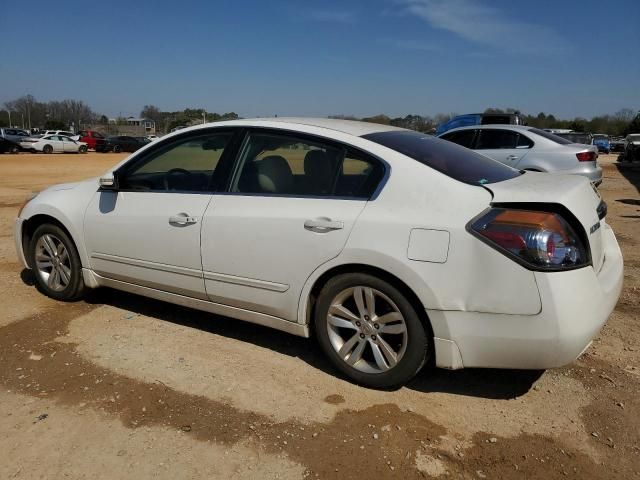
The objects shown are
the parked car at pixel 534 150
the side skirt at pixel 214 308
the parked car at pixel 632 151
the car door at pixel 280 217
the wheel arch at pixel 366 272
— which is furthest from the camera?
the parked car at pixel 632 151

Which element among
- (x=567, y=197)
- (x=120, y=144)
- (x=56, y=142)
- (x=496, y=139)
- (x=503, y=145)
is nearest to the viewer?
(x=567, y=197)

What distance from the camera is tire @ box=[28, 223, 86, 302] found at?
448cm

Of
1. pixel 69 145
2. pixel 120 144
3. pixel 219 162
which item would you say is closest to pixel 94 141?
pixel 120 144

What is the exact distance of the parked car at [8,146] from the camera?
33.4m

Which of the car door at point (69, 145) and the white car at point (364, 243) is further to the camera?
the car door at point (69, 145)

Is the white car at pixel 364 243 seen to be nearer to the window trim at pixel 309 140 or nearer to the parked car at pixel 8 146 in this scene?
the window trim at pixel 309 140

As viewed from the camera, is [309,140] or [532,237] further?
[309,140]

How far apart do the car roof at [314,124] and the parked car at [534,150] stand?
7129mm

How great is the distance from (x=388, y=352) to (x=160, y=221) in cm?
184

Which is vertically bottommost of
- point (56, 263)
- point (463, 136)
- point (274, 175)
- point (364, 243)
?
point (56, 263)

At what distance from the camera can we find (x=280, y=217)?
3.33m

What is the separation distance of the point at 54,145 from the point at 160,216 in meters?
37.2

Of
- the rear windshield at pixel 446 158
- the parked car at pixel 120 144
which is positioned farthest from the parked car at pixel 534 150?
the parked car at pixel 120 144

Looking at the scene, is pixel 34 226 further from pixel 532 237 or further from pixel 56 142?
pixel 56 142
